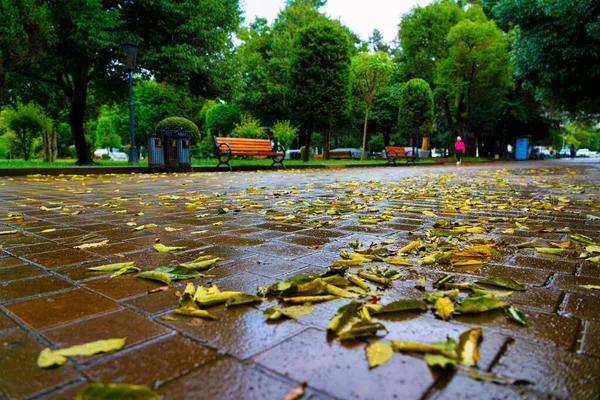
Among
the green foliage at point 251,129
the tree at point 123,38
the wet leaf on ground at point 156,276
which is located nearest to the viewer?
the wet leaf on ground at point 156,276

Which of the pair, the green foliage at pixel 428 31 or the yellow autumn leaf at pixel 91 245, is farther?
the green foliage at pixel 428 31

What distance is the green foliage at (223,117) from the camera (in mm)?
29875

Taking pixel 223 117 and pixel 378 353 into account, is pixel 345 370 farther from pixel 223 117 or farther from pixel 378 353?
pixel 223 117

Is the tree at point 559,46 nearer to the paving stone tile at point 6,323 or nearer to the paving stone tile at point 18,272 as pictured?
the paving stone tile at point 18,272

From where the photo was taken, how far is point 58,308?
4.94 feet

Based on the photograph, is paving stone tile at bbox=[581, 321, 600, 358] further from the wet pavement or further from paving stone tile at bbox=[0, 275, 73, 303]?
paving stone tile at bbox=[0, 275, 73, 303]

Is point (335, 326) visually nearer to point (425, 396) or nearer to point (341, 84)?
point (425, 396)

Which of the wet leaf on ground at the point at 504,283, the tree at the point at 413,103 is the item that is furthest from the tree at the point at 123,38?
the tree at the point at 413,103

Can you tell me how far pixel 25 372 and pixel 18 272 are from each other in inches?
43.9

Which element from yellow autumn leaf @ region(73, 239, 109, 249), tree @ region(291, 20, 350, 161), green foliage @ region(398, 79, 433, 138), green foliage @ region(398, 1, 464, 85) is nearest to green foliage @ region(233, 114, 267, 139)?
tree @ region(291, 20, 350, 161)

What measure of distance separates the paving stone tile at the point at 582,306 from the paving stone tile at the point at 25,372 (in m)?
1.61

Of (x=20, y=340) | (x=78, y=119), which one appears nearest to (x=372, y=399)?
(x=20, y=340)

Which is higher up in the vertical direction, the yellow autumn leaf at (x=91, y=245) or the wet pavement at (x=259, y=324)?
the yellow autumn leaf at (x=91, y=245)

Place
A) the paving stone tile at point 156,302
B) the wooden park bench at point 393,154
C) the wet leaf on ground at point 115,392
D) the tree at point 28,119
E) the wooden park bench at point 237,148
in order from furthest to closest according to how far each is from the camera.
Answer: the wooden park bench at point 393,154
the tree at point 28,119
the wooden park bench at point 237,148
the paving stone tile at point 156,302
the wet leaf on ground at point 115,392
